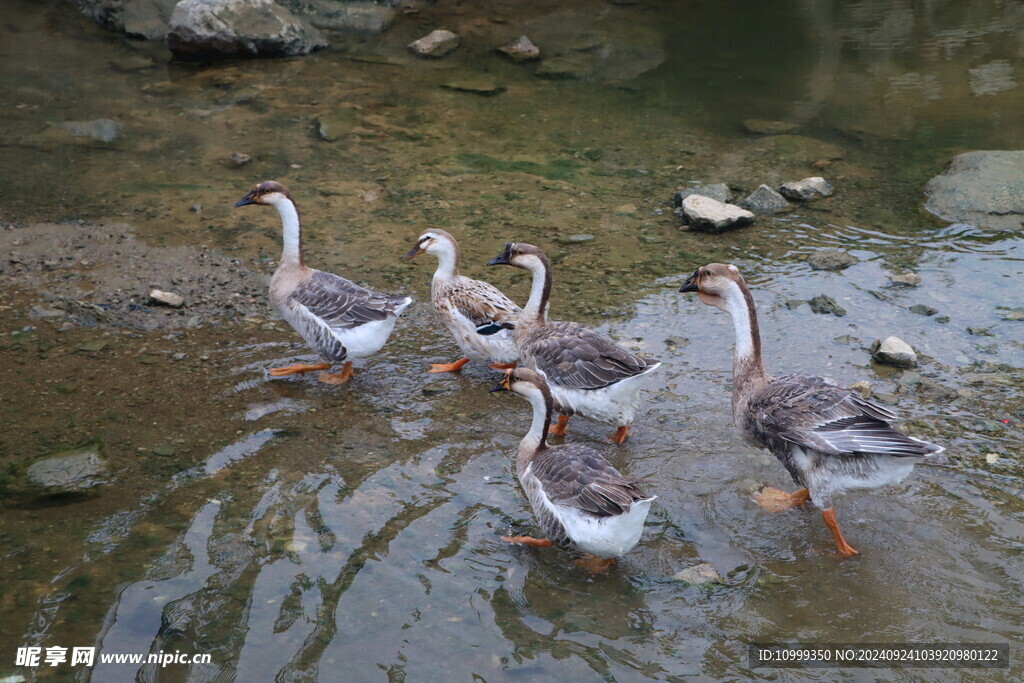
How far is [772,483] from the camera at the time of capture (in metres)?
5.85

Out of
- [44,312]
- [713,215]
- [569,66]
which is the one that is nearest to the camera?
[44,312]

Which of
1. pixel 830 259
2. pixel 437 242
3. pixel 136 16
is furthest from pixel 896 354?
pixel 136 16

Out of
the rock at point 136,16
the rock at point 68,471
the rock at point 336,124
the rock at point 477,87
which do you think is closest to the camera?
the rock at point 68,471

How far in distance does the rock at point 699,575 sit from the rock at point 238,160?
7.82m

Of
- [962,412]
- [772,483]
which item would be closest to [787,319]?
[962,412]

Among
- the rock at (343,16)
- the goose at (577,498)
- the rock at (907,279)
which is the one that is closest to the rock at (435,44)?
the rock at (343,16)

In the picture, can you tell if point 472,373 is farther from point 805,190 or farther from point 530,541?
point 805,190

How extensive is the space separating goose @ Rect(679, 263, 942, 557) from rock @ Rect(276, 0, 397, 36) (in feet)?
39.4

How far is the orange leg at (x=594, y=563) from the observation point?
505 cm

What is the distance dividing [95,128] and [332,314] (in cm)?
652

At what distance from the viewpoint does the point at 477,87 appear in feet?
43.1

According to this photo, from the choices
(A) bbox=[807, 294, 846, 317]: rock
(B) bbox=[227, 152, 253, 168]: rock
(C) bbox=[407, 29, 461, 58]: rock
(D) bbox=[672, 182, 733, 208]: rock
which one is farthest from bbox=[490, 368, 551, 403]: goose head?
(C) bbox=[407, 29, 461, 58]: rock

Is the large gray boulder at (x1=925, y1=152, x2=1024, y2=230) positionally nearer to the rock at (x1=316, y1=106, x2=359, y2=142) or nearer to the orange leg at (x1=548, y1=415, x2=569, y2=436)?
the orange leg at (x1=548, y1=415, x2=569, y2=436)

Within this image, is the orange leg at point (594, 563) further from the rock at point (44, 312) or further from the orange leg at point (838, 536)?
the rock at point (44, 312)
